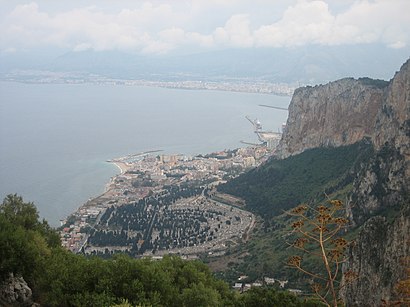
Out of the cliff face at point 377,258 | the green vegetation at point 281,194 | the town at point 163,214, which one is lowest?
the town at point 163,214

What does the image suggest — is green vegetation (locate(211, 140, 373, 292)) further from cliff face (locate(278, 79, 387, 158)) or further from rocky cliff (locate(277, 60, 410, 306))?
rocky cliff (locate(277, 60, 410, 306))

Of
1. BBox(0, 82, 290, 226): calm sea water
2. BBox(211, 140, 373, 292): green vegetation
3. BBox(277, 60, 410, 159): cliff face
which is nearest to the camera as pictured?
BBox(211, 140, 373, 292): green vegetation

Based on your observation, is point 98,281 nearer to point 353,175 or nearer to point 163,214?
point 353,175

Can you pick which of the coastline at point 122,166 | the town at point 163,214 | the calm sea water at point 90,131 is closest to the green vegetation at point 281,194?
the town at point 163,214

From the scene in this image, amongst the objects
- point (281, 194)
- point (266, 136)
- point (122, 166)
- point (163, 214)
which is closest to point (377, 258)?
point (281, 194)

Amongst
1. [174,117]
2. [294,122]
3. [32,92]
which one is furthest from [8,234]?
[32,92]

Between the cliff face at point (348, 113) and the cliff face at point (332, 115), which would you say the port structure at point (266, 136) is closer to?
the cliff face at point (332, 115)

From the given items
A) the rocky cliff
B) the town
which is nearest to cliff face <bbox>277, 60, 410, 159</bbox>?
the rocky cliff
